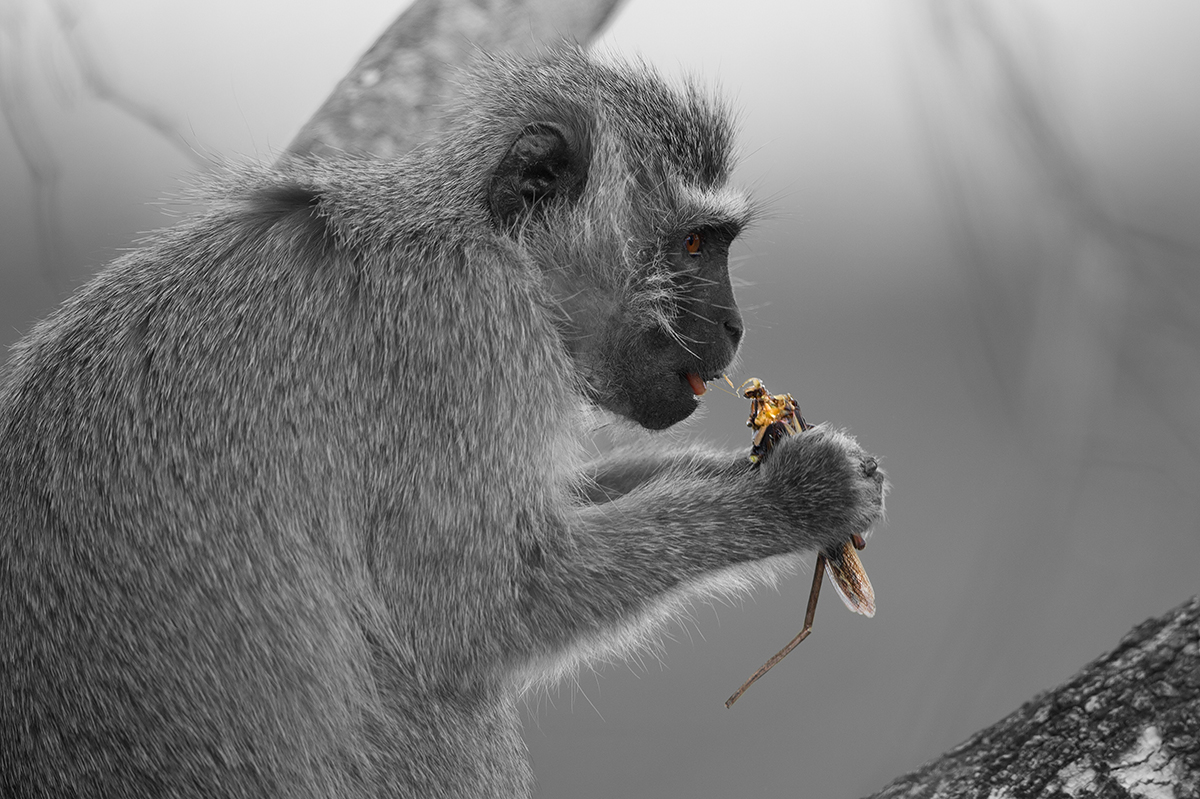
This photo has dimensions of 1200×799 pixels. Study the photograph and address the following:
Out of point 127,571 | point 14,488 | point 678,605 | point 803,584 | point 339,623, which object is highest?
point 14,488

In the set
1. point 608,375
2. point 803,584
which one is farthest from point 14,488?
point 803,584

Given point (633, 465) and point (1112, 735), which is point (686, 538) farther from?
point (1112, 735)

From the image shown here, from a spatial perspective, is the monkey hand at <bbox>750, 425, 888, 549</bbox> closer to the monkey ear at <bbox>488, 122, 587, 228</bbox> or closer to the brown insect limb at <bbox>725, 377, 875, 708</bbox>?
the brown insect limb at <bbox>725, 377, 875, 708</bbox>

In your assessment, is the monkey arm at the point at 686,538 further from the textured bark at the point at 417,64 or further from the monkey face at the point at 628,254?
the textured bark at the point at 417,64

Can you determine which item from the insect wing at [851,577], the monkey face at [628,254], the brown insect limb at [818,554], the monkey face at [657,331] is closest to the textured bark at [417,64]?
the monkey face at [628,254]

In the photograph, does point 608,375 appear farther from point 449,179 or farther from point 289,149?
point 289,149

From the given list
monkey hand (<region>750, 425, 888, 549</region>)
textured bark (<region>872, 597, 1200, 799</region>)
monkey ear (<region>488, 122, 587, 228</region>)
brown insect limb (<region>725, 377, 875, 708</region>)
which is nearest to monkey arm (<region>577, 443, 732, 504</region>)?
brown insect limb (<region>725, 377, 875, 708</region>)
